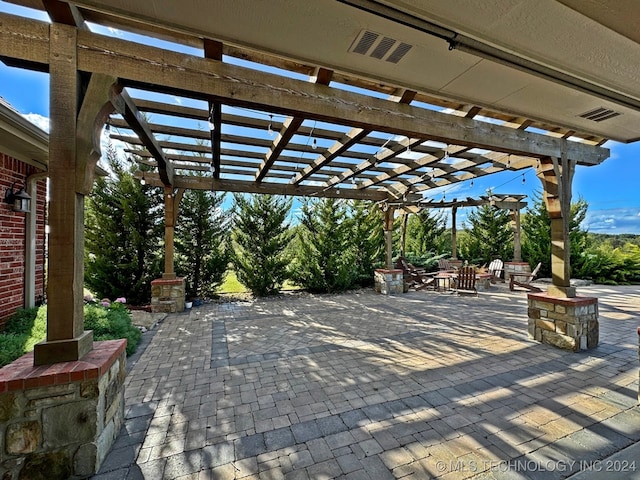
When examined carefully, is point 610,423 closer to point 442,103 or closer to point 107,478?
point 442,103

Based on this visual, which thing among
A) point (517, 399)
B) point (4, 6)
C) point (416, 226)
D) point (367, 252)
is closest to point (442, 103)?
point (517, 399)

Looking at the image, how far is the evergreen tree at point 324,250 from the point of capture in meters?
8.53

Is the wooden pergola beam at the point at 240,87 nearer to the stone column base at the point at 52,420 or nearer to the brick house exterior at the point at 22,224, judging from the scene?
the brick house exterior at the point at 22,224

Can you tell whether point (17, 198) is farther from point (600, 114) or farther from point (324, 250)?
point (600, 114)

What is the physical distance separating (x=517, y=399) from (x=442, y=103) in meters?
3.26

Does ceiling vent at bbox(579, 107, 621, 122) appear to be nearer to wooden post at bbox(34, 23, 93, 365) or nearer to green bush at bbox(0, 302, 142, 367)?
wooden post at bbox(34, 23, 93, 365)

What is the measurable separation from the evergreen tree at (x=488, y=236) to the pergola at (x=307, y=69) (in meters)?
8.48

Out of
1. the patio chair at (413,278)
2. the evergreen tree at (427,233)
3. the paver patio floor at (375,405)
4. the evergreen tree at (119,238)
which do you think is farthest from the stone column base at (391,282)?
the evergreen tree at (119,238)

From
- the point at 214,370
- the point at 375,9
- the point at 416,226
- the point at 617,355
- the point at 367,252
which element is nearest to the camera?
the point at 375,9

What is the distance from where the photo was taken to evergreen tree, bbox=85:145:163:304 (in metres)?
6.37

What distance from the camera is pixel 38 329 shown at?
3152 mm

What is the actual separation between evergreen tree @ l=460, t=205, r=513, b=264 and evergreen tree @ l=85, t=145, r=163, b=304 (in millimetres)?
11765

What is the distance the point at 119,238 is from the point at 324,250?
210 inches

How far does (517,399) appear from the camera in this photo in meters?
2.57
